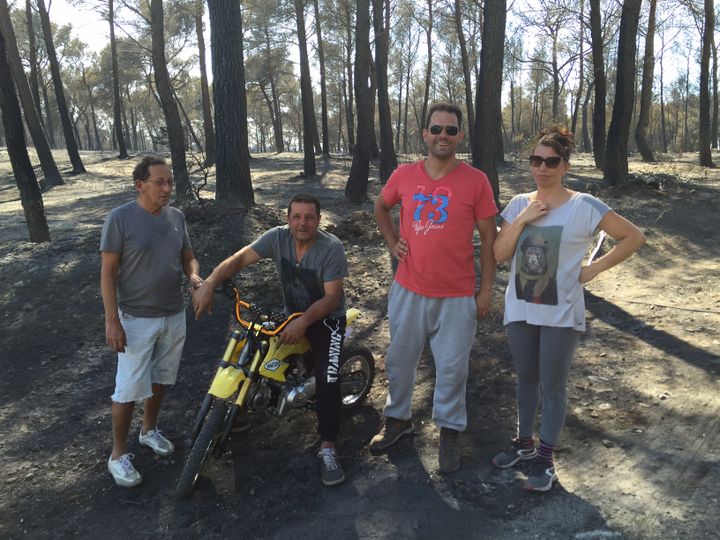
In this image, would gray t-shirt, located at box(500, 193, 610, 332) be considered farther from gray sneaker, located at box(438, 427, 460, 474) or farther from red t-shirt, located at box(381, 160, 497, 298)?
gray sneaker, located at box(438, 427, 460, 474)

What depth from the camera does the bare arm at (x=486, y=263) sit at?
3.02 meters

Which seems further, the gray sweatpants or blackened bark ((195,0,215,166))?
blackened bark ((195,0,215,166))

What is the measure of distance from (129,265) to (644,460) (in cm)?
324

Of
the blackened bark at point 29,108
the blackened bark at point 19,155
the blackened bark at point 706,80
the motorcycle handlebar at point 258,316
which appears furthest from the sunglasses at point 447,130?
the blackened bark at point 706,80

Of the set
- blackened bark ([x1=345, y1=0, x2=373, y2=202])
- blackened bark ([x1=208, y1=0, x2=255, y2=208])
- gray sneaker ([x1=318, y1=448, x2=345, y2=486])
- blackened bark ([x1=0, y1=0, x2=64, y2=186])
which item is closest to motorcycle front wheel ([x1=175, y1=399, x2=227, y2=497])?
gray sneaker ([x1=318, y1=448, x2=345, y2=486])

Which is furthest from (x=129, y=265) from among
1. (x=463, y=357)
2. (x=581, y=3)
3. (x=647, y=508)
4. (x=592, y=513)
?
(x=581, y=3)

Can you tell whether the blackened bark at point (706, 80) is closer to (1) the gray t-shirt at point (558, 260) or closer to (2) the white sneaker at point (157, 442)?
(1) the gray t-shirt at point (558, 260)

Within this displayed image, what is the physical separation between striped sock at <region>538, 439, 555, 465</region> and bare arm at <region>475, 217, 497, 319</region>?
77cm

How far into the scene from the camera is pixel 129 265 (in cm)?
321

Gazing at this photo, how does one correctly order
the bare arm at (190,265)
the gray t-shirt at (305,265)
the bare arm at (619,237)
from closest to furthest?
the bare arm at (619,237)
the gray t-shirt at (305,265)
the bare arm at (190,265)

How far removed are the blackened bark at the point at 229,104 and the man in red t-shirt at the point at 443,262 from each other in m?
5.58

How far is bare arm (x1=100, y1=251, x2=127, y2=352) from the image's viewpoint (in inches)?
122

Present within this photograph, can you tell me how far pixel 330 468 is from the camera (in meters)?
3.18

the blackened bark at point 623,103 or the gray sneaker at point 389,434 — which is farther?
the blackened bark at point 623,103
